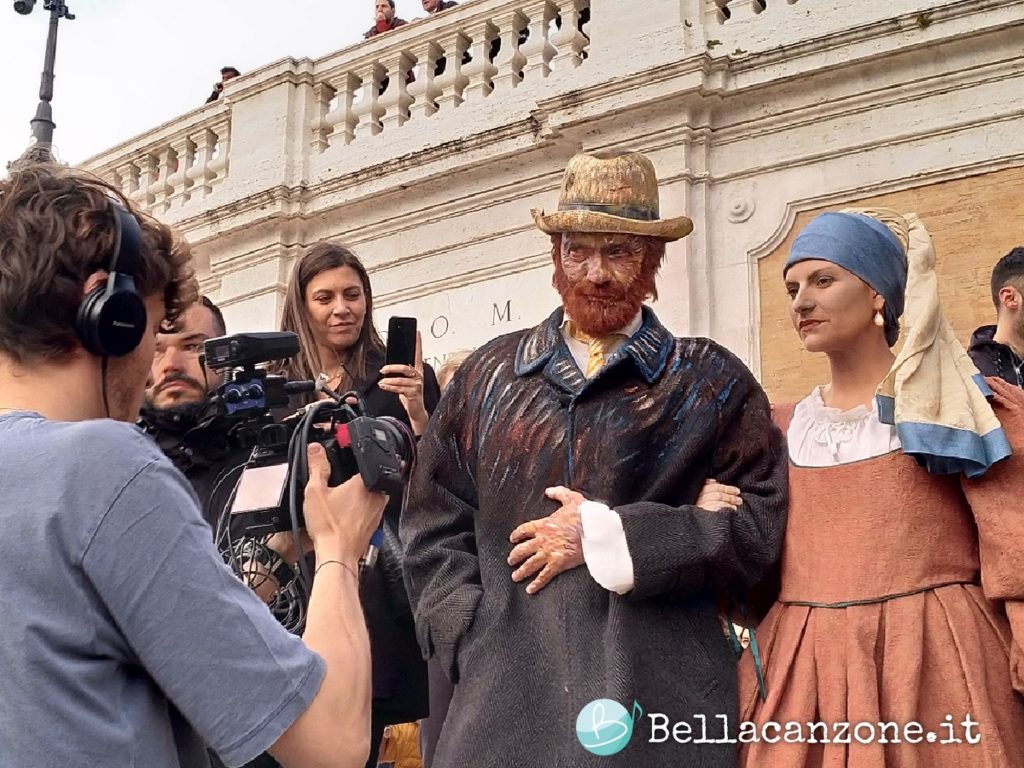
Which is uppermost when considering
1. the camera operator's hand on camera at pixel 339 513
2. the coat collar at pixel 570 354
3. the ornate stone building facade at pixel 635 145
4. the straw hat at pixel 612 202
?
the ornate stone building facade at pixel 635 145

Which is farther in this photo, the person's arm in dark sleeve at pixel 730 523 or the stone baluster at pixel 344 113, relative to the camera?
the stone baluster at pixel 344 113

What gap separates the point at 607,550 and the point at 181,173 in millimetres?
7966

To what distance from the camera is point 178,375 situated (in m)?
3.02

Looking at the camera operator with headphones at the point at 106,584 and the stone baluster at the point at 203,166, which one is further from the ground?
the stone baluster at the point at 203,166

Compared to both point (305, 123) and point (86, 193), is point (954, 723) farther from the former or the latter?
point (305, 123)

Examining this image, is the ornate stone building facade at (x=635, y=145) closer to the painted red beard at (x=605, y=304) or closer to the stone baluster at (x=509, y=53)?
the stone baluster at (x=509, y=53)

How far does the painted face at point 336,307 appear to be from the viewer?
12.3 feet

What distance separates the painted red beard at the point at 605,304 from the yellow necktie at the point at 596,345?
0.02 meters

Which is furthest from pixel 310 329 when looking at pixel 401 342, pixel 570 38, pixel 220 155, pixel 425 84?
pixel 220 155

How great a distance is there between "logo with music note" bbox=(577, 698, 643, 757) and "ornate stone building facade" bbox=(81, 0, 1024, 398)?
12.4 feet

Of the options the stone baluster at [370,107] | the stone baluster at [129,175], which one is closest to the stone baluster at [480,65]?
the stone baluster at [370,107]

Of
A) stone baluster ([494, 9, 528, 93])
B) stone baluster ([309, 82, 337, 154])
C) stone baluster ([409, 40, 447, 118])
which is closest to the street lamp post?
stone baluster ([309, 82, 337, 154])

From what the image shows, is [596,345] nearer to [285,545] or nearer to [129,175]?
[285,545]

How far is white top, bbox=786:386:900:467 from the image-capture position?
104 inches
